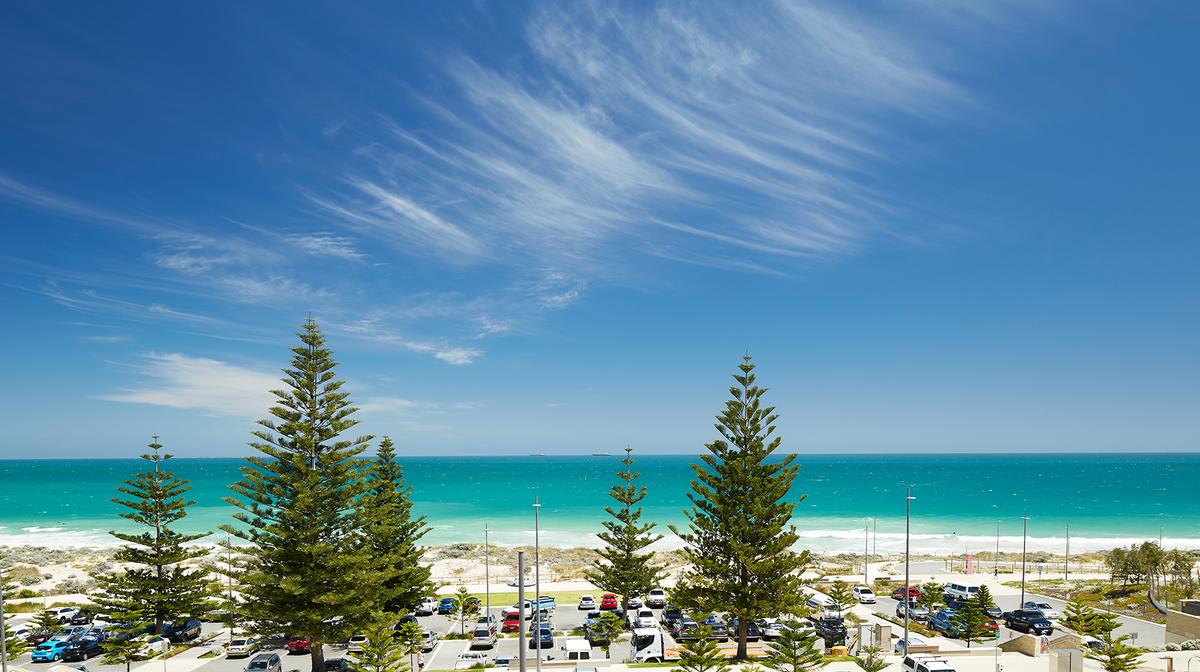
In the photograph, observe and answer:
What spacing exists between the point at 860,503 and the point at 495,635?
90.1m

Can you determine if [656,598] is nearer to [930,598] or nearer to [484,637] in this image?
[484,637]

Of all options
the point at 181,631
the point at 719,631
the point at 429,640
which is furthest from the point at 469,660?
the point at 181,631

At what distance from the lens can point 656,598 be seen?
1430 inches

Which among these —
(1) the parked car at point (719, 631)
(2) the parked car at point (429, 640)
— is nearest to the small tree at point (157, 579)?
(2) the parked car at point (429, 640)

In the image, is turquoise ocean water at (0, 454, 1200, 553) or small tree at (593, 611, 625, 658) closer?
small tree at (593, 611, 625, 658)

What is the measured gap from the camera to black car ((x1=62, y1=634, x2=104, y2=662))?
25922mm

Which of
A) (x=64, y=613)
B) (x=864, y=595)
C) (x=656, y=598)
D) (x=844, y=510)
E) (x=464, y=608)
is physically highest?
Result: (x=464, y=608)

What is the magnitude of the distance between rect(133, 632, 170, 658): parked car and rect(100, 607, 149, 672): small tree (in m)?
0.32

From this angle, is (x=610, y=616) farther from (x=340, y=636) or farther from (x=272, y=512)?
(x=272, y=512)

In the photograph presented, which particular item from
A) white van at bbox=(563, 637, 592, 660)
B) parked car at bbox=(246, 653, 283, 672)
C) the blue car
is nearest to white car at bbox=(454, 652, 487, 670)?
white van at bbox=(563, 637, 592, 660)

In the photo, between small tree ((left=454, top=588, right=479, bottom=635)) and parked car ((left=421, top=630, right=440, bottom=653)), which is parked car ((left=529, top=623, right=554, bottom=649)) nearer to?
parked car ((left=421, top=630, right=440, bottom=653))

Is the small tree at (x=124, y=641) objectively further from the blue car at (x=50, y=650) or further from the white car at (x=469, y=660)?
the white car at (x=469, y=660)

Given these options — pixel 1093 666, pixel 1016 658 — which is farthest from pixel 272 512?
pixel 1093 666

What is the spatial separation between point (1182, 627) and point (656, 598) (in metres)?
22.6
